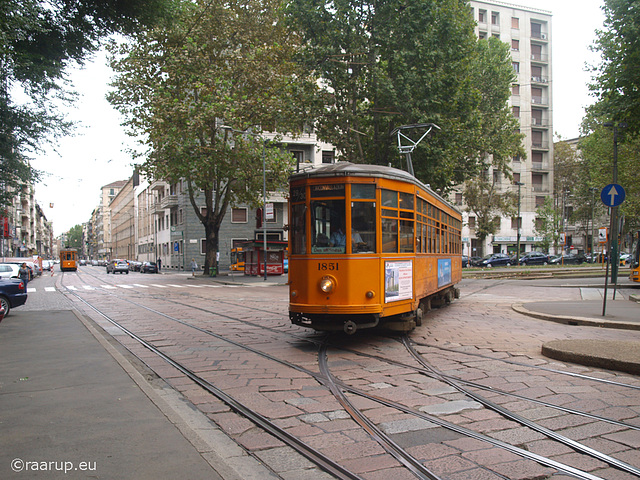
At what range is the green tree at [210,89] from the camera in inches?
1149

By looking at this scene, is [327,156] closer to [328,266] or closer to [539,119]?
[539,119]

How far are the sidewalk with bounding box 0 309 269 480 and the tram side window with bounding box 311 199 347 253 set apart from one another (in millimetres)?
3349

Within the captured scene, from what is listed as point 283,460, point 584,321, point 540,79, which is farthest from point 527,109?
point 283,460

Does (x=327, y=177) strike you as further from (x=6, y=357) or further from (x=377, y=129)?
(x=377, y=129)

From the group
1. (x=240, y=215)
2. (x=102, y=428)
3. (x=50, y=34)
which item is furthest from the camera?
(x=240, y=215)

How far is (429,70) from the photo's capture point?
24.3m

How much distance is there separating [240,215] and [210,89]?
2251 centimetres

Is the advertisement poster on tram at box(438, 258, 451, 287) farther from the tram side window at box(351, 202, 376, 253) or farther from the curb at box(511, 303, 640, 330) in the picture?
the tram side window at box(351, 202, 376, 253)

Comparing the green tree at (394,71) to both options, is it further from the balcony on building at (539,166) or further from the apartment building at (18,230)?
the balcony on building at (539,166)

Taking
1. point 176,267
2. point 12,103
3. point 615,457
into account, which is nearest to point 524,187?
point 176,267

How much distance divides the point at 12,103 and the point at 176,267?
46.6m

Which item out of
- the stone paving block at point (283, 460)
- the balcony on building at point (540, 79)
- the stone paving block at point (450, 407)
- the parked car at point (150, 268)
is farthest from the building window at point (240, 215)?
the stone paving block at point (283, 460)

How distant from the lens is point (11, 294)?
13633 millimetres

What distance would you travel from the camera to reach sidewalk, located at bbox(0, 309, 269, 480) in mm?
3676
